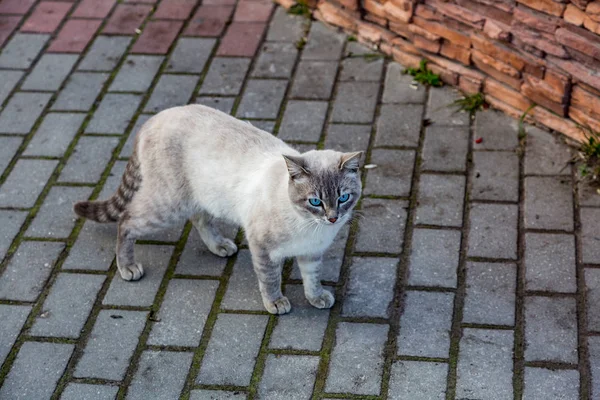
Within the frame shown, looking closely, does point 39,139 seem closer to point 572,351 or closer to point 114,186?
point 114,186

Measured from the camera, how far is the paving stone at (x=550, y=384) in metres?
4.27

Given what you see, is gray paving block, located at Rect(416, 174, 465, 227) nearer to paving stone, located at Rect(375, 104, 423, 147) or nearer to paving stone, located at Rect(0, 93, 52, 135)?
paving stone, located at Rect(375, 104, 423, 147)

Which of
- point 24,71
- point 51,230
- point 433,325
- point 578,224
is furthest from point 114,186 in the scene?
point 578,224

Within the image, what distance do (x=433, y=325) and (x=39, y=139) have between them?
323 cm

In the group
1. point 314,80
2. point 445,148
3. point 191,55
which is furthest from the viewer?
point 191,55

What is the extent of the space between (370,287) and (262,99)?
6.88ft

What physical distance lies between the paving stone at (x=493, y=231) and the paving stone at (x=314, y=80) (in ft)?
5.46

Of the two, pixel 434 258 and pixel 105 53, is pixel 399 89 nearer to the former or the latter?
pixel 434 258

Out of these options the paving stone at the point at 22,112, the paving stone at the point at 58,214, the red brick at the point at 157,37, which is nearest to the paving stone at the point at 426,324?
the paving stone at the point at 58,214

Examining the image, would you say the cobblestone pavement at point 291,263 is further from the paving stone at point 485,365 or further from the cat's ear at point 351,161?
the cat's ear at point 351,161

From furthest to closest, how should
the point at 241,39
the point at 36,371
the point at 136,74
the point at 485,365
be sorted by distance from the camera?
1. the point at 241,39
2. the point at 136,74
3. the point at 36,371
4. the point at 485,365

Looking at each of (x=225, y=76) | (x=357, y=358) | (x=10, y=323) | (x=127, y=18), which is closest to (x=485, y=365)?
(x=357, y=358)

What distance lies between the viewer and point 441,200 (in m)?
5.52

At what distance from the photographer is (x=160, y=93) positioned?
6598 mm
